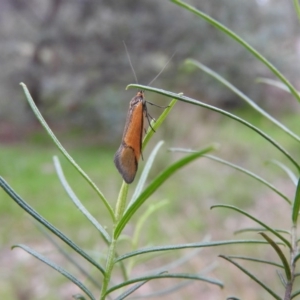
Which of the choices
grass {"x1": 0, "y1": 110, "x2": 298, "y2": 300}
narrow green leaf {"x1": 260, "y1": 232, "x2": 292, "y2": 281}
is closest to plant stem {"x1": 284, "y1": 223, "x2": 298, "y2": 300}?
narrow green leaf {"x1": 260, "y1": 232, "x2": 292, "y2": 281}

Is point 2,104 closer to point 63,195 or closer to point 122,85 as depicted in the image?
point 122,85

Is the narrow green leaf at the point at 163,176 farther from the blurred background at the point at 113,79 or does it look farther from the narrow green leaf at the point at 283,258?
the blurred background at the point at 113,79

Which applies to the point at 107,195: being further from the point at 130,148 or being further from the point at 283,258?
the point at 283,258

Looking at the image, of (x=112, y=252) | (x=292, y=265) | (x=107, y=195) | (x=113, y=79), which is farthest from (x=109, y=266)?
(x=113, y=79)

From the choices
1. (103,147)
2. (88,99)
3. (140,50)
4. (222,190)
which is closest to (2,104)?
(88,99)

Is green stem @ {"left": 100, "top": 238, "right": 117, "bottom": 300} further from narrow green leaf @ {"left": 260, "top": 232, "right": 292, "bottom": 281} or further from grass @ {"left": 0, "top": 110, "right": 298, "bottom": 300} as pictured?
grass @ {"left": 0, "top": 110, "right": 298, "bottom": 300}

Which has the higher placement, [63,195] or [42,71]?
[42,71]

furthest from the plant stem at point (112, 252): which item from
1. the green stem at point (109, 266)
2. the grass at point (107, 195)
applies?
the grass at point (107, 195)

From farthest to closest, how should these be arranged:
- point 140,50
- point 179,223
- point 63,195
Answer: point 140,50 → point 63,195 → point 179,223
